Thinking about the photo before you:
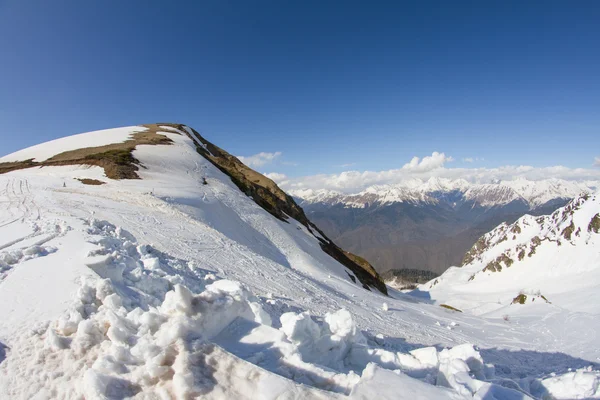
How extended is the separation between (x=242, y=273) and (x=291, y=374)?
14.0 metres

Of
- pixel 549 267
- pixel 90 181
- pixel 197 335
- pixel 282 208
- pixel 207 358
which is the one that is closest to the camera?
pixel 207 358

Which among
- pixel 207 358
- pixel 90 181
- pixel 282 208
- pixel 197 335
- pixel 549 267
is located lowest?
pixel 549 267

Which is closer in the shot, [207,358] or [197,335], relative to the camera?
[207,358]

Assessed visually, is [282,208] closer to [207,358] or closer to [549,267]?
[207,358]

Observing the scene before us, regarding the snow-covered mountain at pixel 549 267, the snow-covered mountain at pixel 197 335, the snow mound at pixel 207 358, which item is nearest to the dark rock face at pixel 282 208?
the snow-covered mountain at pixel 549 267

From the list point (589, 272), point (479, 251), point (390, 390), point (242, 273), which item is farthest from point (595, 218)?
point (390, 390)

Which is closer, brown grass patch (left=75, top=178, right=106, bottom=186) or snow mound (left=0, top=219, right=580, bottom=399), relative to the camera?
snow mound (left=0, top=219, right=580, bottom=399)

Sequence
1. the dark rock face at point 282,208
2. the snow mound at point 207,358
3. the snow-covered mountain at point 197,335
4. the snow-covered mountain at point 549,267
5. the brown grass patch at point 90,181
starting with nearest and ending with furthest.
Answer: the snow mound at point 207,358
the snow-covered mountain at point 197,335
the brown grass patch at point 90,181
the dark rock face at point 282,208
the snow-covered mountain at point 549,267

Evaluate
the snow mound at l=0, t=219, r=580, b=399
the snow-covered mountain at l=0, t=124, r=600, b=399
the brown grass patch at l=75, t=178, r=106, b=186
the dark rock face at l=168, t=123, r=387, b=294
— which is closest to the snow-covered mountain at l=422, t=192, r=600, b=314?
the dark rock face at l=168, t=123, r=387, b=294

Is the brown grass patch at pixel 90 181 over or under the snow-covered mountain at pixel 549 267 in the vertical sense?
over

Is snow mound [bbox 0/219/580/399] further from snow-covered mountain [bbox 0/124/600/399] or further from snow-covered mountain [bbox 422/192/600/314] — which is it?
snow-covered mountain [bbox 422/192/600/314]

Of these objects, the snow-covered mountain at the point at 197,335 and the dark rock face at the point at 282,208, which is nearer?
the snow-covered mountain at the point at 197,335

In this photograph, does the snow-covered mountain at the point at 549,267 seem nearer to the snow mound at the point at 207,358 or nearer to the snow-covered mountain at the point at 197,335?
the snow-covered mountain at the point at 197,335

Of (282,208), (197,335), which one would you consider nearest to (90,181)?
(197,335)
